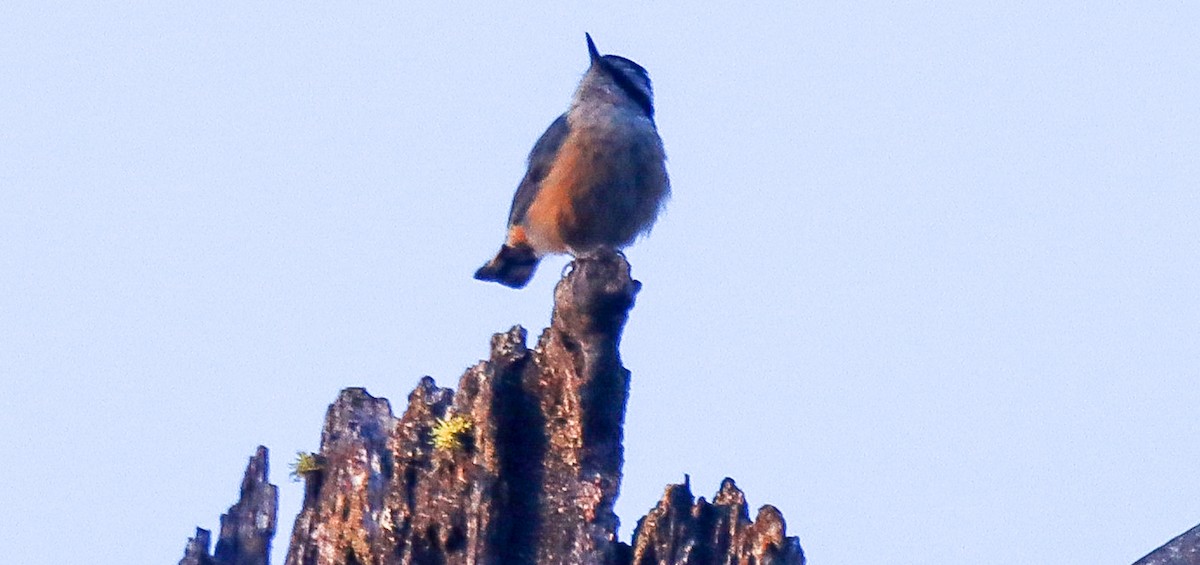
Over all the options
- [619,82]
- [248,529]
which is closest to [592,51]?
[619,82]

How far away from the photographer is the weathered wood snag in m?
4.78

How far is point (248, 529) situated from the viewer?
540 centimetres

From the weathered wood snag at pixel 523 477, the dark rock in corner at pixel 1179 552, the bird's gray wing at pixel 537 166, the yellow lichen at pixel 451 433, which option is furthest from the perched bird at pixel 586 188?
the dark rock in corner at pixel 1179 552

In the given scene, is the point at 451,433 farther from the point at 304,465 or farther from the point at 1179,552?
the point at 1179,552

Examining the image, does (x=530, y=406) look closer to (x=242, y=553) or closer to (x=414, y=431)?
(x=414, y=431)

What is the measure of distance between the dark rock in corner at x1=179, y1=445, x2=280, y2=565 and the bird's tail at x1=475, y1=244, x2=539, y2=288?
501 cm

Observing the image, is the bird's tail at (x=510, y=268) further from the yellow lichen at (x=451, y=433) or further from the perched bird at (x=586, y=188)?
the yellow lichen at (x=451, y=433)

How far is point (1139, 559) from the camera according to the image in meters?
5.28

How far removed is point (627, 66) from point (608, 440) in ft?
21.0

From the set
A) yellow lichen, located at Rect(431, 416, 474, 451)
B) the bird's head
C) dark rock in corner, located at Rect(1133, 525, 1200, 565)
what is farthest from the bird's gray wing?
dark rock in corner, located at Rect(1133, 525, 1200, 565)

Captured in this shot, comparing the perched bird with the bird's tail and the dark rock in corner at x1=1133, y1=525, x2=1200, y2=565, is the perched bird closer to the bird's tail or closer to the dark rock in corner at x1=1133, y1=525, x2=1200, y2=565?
the bird's tail

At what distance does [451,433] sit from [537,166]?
17.2 feet

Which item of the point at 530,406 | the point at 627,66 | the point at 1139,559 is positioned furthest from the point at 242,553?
the point at 627,66

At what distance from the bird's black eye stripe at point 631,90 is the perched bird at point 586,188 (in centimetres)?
30
